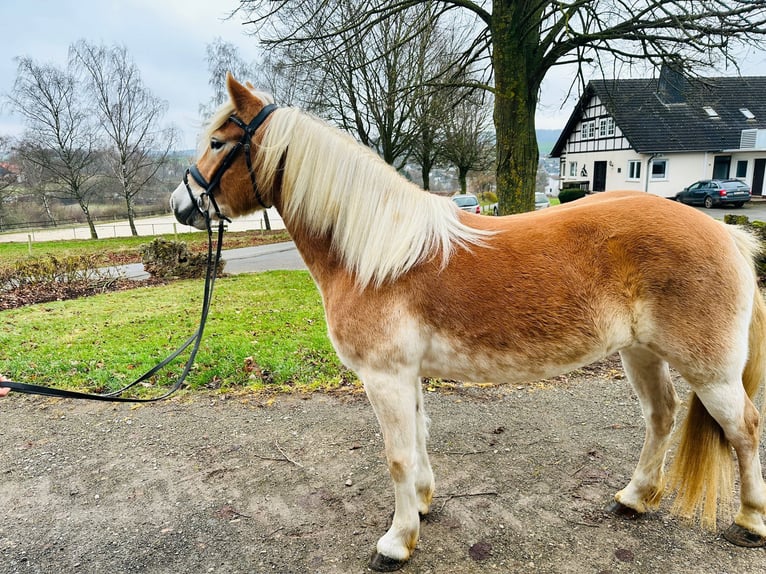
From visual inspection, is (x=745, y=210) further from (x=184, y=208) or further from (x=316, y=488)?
(x=184, y=208)

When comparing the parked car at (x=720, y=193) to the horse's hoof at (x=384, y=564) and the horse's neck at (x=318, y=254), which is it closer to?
the horse's neck at (x=318, y=254)

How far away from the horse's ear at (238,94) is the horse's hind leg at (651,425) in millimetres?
2583

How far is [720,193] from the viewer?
998 inches

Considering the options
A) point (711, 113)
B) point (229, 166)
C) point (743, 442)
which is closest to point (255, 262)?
point (229, 166)

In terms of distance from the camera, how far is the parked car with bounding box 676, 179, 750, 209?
25.3 meters

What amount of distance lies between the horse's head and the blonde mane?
0.10 m

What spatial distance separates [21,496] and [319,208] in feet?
9.40

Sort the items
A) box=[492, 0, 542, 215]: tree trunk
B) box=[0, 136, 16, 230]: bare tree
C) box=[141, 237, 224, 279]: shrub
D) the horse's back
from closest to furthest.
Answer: the horse's back < box=[492, 0, 542, 215]: tree trunk < box=[141, 237, 224, 279]: shrub < box=[0, 136, 16, 230]: bare tree

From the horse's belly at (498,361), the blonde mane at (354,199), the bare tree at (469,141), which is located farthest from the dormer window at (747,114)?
the blonde mane at (354,199)

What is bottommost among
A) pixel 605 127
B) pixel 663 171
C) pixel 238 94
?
pixel 238 94

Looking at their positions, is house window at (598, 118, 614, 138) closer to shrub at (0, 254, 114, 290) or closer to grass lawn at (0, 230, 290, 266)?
grass lawn at (0, 230, 290, 266)

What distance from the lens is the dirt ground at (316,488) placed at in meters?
2.47

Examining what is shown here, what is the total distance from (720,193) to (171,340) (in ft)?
96.6

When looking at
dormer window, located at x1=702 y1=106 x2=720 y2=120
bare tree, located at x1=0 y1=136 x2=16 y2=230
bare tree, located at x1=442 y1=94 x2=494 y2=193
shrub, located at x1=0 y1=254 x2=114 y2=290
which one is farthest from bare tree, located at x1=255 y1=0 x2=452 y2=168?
bare tree, located at x1=0 y1=136 x2=16 y2=230
